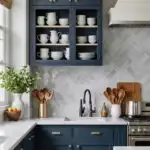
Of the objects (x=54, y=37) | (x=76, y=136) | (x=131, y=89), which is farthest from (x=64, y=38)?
(x=76, y=136)

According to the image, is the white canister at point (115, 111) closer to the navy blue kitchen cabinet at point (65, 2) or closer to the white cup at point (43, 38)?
the white cup at point (43, 38)

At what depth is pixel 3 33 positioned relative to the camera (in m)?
4.77

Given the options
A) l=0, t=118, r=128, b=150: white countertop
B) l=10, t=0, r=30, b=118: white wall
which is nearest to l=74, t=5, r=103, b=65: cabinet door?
l=10, t=0, r=30, b=118: white wall

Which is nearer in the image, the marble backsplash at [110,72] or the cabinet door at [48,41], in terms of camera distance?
the cabinet door at [48,41]

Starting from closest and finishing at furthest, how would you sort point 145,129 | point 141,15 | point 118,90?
1. point 145,129
2. point 141,15
3. point 118,90

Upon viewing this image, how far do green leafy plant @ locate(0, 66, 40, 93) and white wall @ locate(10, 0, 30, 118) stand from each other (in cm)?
15

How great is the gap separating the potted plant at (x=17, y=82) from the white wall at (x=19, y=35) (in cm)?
12

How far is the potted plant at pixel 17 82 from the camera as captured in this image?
455 centimetres

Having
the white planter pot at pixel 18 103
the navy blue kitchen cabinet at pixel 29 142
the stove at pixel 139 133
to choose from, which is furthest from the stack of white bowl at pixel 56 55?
the stove at pixel 139 133

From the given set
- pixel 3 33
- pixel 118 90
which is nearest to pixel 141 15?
pixel 118 90

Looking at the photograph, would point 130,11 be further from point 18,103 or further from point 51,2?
point 18,103

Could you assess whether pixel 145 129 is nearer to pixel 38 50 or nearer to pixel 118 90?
pixel 118 90

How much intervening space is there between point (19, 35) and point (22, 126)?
1289 millimetres

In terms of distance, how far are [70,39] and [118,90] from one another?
87 cm
